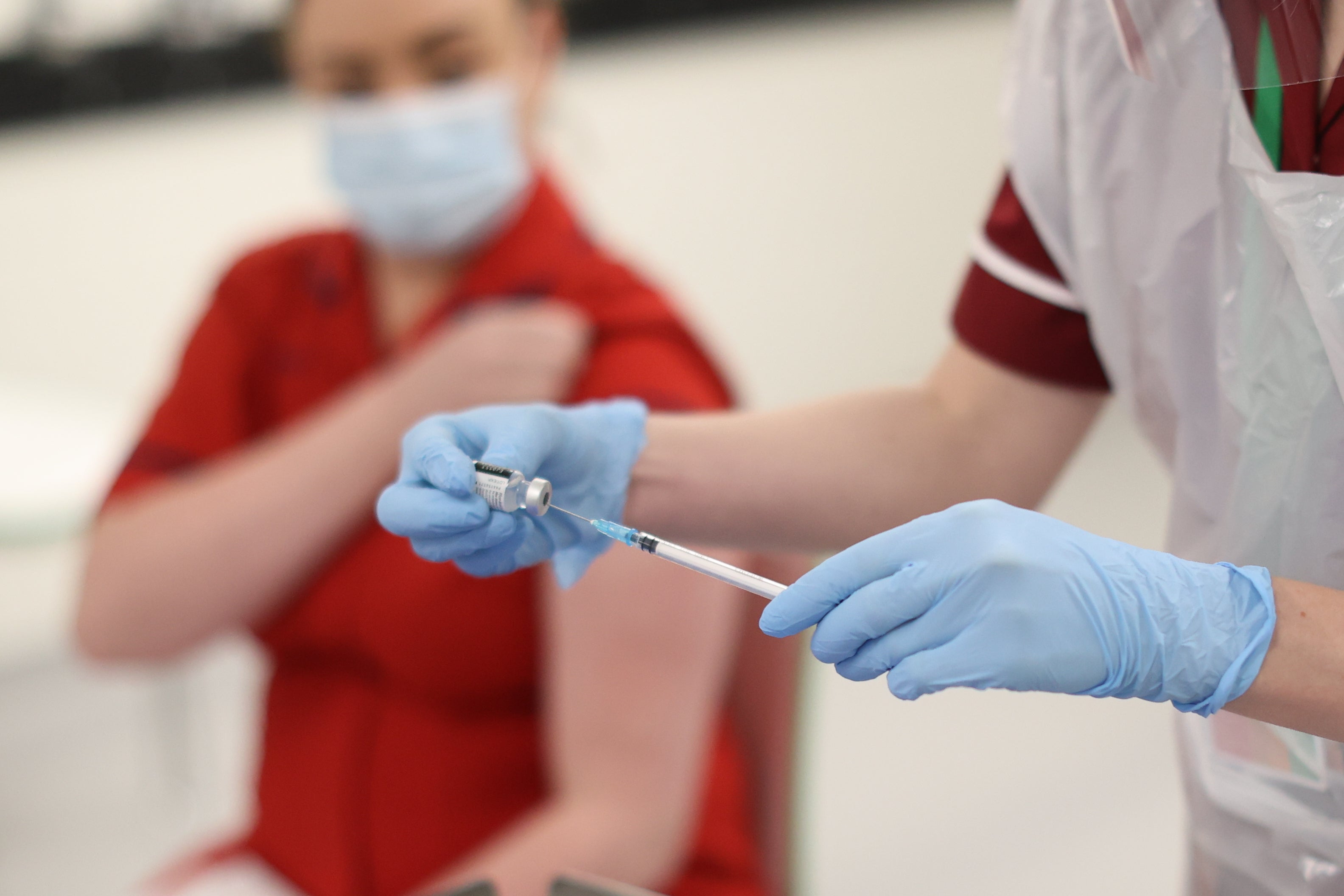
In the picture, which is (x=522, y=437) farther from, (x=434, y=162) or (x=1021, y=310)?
(x=434, y=162)

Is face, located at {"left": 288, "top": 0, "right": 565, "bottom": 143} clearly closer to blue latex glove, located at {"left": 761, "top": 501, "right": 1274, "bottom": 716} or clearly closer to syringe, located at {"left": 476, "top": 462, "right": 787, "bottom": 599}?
syringe, located at {"left": 476, "top": 462, "right": 787, "bottom": 599}

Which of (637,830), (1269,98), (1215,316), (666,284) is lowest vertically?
(666,284)

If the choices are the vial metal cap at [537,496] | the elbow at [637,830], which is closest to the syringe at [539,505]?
the vial metal cap at [537,496]

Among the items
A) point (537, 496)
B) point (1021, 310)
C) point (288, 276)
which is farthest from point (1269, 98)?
point (288, 276)

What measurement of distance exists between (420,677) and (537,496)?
402mm

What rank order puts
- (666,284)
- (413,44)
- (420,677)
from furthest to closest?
(666,284) → (413,44) → (420,677)

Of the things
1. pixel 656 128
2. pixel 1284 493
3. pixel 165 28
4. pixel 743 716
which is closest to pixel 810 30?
pixel 656 128

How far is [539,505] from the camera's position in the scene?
67cm

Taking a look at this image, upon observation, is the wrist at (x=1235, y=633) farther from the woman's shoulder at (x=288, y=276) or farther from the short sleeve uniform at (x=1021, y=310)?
the woman's shoulder at (x=288, y=276)

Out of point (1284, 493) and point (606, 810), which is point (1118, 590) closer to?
point (1284, 493)

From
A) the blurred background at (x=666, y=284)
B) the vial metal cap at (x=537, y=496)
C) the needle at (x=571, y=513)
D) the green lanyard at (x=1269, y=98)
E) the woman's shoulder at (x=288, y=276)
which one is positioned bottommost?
the blurred background at (x=666, y=284)

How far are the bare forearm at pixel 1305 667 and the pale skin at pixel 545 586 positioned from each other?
0.43 meters

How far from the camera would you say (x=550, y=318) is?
104 cm

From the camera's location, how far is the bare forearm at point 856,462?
30.4 inches
